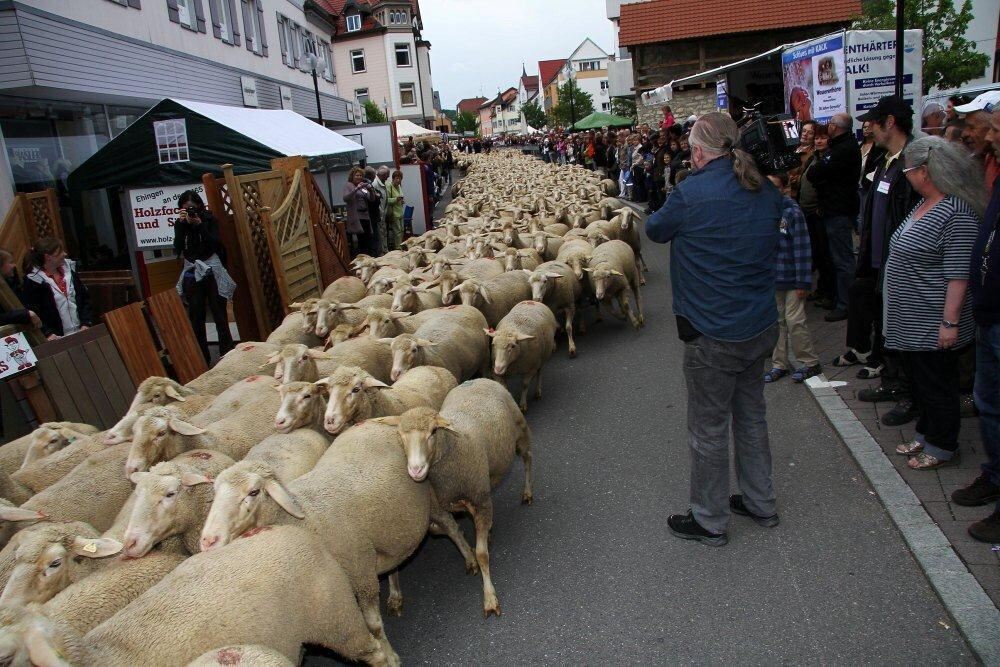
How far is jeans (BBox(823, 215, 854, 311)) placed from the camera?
7.05m

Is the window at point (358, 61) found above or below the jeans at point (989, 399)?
above

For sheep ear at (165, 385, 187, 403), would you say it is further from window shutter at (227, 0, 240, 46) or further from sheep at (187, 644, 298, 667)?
window shutter at (227, 0, 240, 46)

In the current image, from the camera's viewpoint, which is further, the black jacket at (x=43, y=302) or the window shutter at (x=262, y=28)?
the window shutter at (x=262, y=28)

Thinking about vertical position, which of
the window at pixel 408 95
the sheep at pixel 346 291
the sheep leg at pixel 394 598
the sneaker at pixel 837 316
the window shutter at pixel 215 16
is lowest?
the sheep leg at pixel 394 598

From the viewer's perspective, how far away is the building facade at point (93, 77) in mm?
10094

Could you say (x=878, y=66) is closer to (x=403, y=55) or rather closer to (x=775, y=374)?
(x=775, y=374)

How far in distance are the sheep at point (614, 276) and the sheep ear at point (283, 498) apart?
544 centimetres

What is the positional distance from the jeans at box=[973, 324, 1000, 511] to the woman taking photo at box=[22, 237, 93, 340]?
22.8 ft

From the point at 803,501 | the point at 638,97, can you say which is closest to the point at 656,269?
the point at 803,501

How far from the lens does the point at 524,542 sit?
14.2 ft

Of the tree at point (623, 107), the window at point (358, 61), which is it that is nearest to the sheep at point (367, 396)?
the tree at point (623, 107)

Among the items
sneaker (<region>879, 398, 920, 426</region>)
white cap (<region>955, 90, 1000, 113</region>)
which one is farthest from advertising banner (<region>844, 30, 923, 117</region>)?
sneaker (<region>879, 398, 920, 426</region>)

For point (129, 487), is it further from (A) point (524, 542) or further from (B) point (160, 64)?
(B) point (160, 64)

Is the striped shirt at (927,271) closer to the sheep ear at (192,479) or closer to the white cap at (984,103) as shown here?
the white cap at (984,103)
